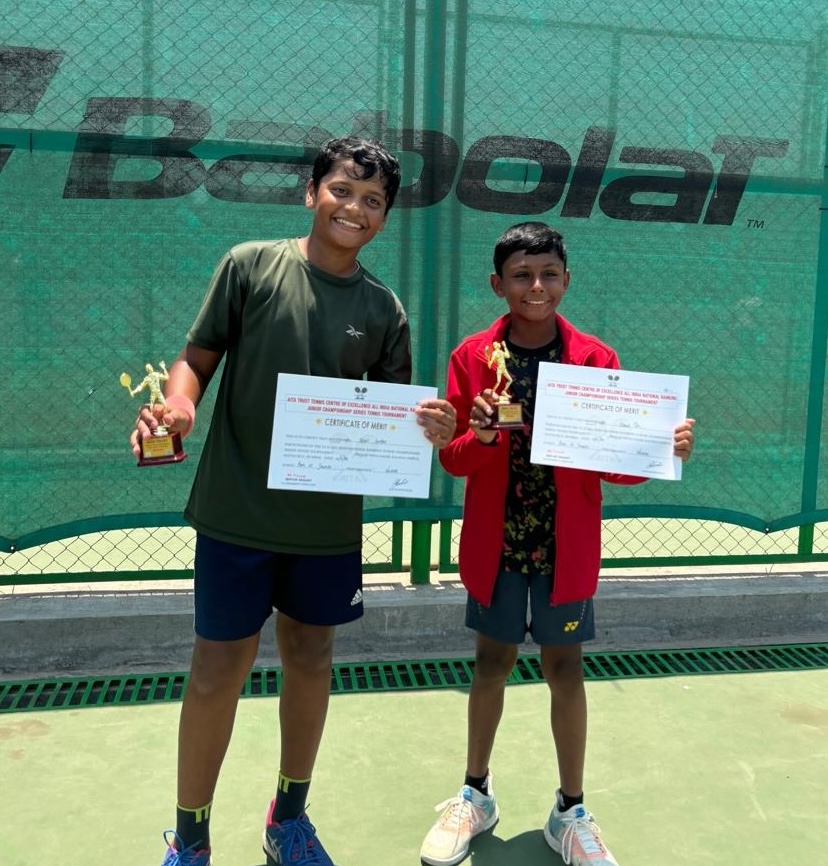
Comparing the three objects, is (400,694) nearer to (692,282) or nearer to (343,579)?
(343,579)

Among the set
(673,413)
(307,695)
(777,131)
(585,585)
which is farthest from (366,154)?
(777,131)

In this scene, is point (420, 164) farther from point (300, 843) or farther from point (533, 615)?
point (300, 843)

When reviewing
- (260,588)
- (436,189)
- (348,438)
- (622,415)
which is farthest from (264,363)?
(436,189)

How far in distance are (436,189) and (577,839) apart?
8.62ft

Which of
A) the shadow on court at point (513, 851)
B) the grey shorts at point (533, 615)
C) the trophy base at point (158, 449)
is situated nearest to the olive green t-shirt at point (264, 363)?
the trophy base at point (158, 449)

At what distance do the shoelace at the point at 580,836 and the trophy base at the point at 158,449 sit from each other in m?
1.52

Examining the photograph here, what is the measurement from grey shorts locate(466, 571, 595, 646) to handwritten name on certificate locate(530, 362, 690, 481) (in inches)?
15.2

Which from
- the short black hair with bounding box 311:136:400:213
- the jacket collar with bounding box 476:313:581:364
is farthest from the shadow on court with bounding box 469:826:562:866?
the short black hair with bounding box 311:136:400:213

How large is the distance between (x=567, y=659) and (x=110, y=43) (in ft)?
9.74

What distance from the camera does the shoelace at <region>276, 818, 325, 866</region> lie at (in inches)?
90.0

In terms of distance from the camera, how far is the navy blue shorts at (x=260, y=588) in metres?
2.14

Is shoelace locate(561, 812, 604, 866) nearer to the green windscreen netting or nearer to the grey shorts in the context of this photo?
the grey shorts

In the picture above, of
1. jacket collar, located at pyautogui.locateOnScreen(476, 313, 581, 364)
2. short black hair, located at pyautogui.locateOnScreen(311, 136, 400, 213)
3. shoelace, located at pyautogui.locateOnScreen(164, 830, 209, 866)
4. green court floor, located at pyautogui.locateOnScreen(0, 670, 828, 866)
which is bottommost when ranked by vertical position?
green court floor, located at pyautogui.locateOnScreen(0, 670, 828, 866)

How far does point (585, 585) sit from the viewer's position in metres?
2.33
